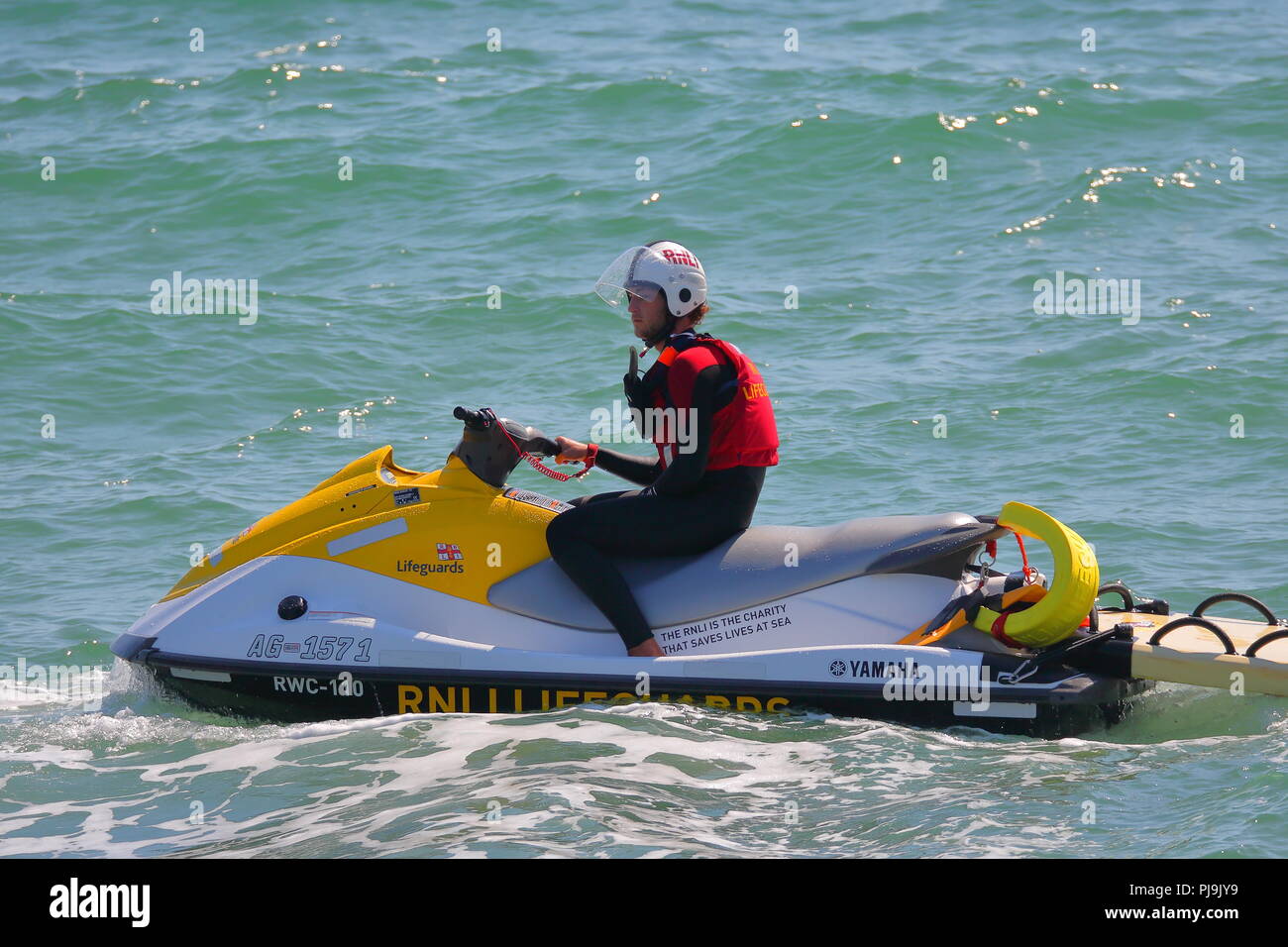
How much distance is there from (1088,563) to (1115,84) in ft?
38.3

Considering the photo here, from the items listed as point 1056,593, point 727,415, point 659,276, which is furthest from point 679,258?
point 1056,593

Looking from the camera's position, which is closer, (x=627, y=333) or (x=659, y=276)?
(x=659, y=276)

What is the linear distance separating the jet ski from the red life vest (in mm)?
375

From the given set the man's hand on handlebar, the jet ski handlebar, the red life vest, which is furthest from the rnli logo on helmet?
the jet ski handlebar

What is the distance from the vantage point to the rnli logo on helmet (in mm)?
6070

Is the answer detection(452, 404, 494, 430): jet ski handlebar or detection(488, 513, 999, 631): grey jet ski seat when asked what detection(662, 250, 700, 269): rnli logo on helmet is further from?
detection(488, 513, 999, 631): grey jet ski seat

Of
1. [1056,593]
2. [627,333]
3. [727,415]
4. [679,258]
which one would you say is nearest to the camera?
[1056,593]

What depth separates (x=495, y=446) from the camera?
632cm

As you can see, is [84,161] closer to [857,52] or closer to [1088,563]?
[857,52]

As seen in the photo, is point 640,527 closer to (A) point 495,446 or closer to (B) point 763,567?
(B) point 763,567

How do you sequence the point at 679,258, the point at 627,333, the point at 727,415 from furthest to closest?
the point at 627,333, the point at 679,258, the point at 727,415

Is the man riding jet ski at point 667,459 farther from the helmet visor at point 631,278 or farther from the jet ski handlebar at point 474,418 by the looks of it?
the jet ski handlebar at point 474,418

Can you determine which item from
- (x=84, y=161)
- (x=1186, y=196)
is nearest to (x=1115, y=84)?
(x=1186, y=196)

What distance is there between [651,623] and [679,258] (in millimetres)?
1506
